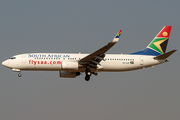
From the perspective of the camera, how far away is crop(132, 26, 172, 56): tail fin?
5250 cm

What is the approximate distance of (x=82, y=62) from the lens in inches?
1912

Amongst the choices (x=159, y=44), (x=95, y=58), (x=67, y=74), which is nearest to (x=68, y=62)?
(x=95, y=58)

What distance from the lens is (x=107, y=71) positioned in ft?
164

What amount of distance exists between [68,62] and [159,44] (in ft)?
48.1

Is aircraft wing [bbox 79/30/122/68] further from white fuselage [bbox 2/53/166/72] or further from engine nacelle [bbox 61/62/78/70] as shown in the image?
engine nacelle [bbox 61/62/78/70]

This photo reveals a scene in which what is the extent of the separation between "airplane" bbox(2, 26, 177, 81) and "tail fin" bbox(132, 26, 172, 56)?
44.4 inches

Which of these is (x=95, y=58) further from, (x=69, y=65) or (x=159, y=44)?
(x=159, y=44)

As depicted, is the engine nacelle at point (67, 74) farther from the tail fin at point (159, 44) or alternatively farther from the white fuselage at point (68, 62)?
the tail fin at point (159, 44)

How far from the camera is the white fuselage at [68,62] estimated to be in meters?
48.4

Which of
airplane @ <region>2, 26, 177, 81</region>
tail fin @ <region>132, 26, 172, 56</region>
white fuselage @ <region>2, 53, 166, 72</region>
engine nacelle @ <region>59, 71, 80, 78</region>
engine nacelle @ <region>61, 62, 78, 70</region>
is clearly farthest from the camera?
tail fin @ <region>132, 26, 172, 56</region>

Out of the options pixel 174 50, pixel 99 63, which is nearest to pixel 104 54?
pixel 99 63

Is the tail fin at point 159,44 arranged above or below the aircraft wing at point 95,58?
above

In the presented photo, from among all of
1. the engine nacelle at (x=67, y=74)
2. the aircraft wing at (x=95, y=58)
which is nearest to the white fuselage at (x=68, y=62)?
the aircraft wing at (x=95, y=58)

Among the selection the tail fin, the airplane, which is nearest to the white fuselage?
the airplane
